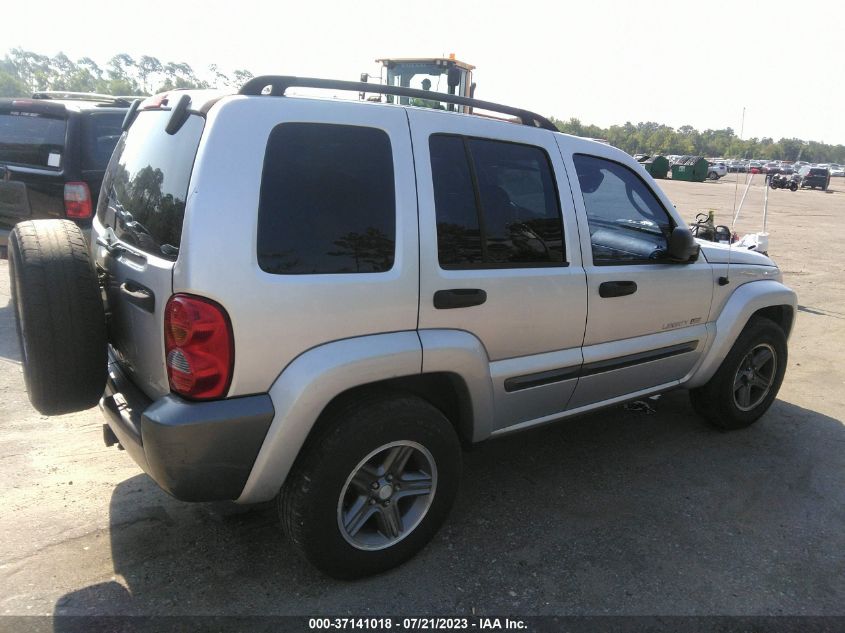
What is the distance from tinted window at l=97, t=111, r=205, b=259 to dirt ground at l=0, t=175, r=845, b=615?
1.33m

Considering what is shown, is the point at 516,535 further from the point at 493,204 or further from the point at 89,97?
the point at 89,97

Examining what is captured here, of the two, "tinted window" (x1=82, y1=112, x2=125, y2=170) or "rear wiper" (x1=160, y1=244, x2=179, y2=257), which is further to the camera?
"tinted window" (x1=82, y1=112, x2=125, y2=170)

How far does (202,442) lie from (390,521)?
0.93 metres

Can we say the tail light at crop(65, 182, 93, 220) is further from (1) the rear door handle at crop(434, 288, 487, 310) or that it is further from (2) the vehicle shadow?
Result: (1) the rear door handle at crop(434, 288, 487, 310)

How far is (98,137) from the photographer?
5.68 meters

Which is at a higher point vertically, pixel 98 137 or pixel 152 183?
pixel 98 137

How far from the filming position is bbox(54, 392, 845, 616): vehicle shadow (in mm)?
2518

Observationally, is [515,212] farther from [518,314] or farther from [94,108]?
[94,108]

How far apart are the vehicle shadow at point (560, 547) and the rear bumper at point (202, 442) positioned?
0.58 metres

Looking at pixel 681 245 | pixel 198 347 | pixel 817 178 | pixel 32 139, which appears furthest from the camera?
pixel 817 178

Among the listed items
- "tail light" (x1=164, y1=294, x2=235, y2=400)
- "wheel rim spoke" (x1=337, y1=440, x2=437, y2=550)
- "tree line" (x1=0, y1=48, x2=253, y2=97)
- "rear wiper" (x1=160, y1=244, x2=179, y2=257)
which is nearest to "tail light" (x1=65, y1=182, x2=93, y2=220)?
"rear wiper" (x1=160, y1=244, x2=179, y2=257)

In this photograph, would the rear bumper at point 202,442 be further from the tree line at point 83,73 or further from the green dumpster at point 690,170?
the tree line at point 83,73

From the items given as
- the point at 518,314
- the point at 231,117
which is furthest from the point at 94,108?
the point at 518,314

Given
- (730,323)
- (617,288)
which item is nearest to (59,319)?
(617,288)
